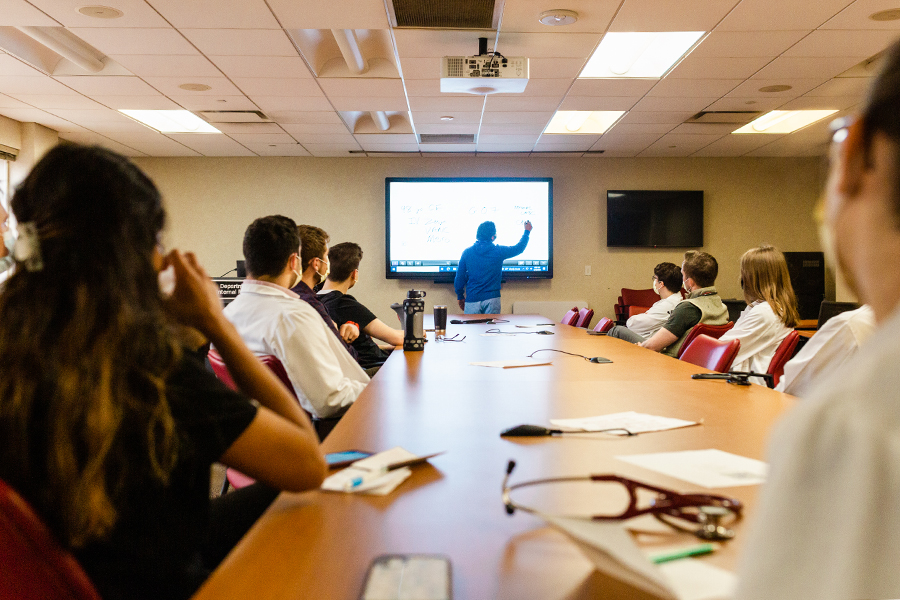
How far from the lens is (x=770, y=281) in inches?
115

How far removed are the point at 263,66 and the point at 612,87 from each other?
2.63 m

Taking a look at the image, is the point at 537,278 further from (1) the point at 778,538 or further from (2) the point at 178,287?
(1) the point at 778,538

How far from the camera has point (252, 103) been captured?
4891 millimetres

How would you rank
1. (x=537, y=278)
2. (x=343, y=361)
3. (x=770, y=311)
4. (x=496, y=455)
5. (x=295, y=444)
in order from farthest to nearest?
(x=537, y=278)
(x=770, y=311)
(x=343, y=361)
(x=496, y=455)
(x=295, y=444)

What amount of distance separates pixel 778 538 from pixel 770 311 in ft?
9.39

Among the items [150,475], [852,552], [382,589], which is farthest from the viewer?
[150,475]

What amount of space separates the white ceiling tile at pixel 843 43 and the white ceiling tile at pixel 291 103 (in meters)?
3.52

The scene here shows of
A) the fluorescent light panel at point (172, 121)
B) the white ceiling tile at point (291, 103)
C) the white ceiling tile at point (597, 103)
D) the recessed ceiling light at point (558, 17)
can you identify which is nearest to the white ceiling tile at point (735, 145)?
the white ceiling tile at point (597, 103)

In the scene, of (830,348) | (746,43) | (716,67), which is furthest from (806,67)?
(830,348)

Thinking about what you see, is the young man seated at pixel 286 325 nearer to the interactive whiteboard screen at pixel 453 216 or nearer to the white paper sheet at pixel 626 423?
the white paper sheet at pixel 626 423

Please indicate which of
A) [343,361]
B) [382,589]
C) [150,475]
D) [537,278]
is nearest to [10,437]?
[150,475]

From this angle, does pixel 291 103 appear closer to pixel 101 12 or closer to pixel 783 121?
pixel 101 12

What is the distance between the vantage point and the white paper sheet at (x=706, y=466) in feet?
3.07

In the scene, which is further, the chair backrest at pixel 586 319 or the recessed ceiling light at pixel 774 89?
the chair backrest at pixel 586 319
